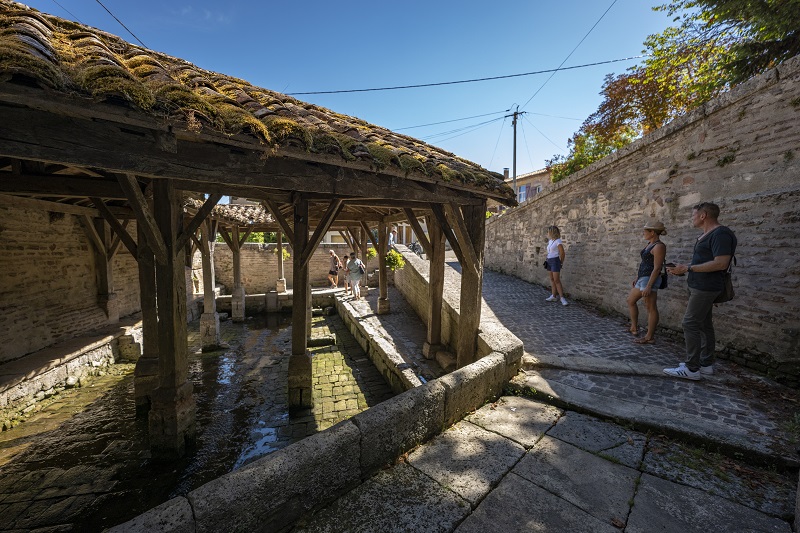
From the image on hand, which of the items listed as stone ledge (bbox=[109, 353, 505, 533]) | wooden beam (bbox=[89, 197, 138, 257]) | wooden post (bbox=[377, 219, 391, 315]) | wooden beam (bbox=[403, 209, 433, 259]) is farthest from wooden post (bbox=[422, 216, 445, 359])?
wooden beam (bbox=[89, 197, 138, 257])

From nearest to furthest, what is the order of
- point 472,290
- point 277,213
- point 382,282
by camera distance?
point 472,290, point 277,213, point 382,282

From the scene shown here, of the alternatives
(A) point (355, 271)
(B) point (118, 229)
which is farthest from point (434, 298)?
(A) point (355, 271)

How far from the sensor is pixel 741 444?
2.23 m

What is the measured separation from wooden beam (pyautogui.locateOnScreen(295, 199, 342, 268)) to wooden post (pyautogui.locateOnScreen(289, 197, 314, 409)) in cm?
5

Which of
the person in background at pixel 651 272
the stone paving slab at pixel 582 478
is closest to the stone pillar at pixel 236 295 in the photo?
the stone paving slab at pixel 582 478

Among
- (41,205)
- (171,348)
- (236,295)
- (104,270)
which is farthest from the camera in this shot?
(236,295)

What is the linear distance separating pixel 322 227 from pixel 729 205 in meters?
5.52

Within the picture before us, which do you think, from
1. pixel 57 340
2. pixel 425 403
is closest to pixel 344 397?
pixel 425 403

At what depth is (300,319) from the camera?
4.57m

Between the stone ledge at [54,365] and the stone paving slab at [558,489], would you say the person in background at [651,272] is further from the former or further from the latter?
the stone ledge at [54,365]

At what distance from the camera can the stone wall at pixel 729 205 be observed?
366 centimetres

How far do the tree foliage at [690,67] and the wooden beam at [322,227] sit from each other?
716cm

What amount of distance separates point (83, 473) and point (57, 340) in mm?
4695

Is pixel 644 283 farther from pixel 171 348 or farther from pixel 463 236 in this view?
pixel 171 348
